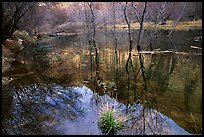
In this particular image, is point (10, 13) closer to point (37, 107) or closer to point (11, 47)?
point (11, 47)

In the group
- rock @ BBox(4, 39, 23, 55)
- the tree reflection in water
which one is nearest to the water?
the tree reflection in water

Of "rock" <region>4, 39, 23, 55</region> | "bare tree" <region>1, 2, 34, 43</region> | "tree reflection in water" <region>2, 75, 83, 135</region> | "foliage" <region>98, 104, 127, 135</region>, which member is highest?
"bare tree" <region>1, 2, 34, 43</region>

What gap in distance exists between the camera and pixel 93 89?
13.4m

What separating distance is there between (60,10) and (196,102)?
56183 millimetres

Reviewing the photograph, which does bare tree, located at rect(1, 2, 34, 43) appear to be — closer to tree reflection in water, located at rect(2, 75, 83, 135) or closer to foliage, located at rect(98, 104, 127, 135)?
tree reflection in water, located at rect(2, 75, 83, 135)

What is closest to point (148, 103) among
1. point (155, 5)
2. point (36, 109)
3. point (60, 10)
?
point (36, 109)

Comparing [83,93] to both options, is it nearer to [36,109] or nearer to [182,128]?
[36,109]

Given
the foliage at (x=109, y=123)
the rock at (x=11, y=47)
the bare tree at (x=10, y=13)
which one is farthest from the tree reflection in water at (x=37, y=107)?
the rock at (x=11, y=47)

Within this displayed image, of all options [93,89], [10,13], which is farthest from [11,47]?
[93,89]

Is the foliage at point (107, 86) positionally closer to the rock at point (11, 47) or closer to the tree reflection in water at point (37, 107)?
the tree reflection in water at point (37, 107)

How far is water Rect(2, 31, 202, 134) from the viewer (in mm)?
9617

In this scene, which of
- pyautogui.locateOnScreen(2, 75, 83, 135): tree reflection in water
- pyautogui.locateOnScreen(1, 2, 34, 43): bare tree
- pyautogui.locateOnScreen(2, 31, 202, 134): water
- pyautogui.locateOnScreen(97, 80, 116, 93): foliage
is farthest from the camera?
pyautogui.locateOnScreen(1, 2, 34, 43): bare tree

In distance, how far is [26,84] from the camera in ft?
48.8

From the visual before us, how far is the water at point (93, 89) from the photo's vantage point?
9.62 metres
